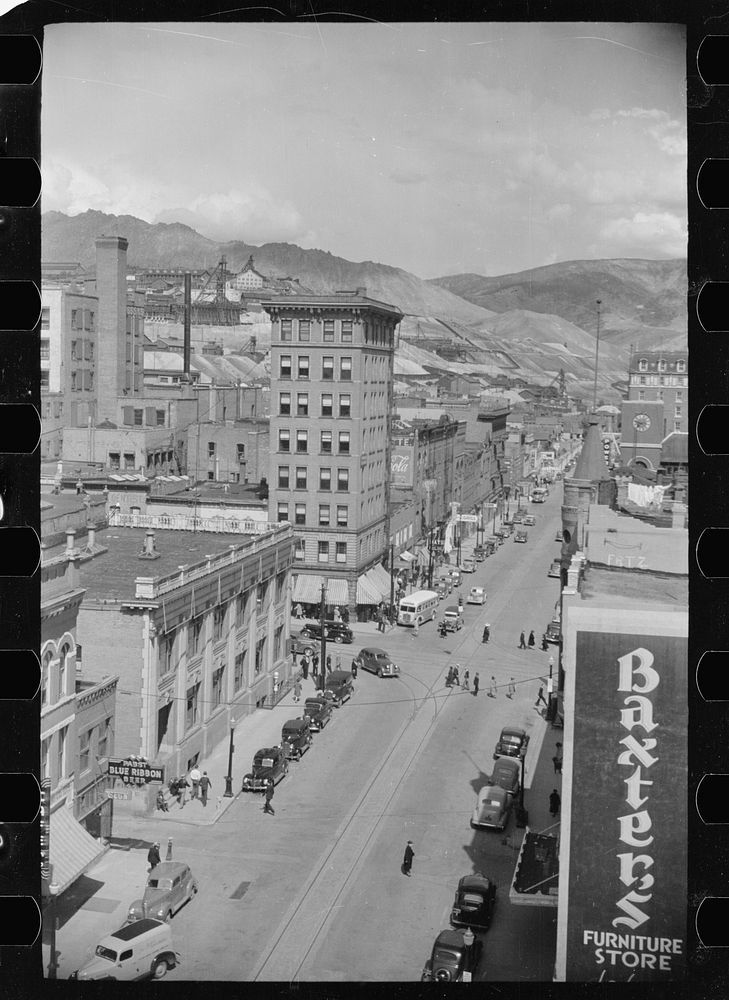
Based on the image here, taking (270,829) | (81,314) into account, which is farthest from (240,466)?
(270,829)

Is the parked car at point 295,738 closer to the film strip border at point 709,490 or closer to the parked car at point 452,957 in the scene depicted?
the parked car at point 452,957

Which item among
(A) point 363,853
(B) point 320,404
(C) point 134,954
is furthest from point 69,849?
(B) point 320,404

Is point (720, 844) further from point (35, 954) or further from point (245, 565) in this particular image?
point (245, 565)

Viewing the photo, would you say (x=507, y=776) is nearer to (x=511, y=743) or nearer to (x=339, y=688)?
(x=511, y=743)

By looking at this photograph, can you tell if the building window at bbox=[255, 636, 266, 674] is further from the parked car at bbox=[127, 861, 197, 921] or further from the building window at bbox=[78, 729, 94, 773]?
the parked car at bbox=[127, 861, 197, 921]

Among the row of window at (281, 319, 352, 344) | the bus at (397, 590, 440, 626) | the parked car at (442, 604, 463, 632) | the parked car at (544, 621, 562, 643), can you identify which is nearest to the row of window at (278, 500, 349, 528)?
the bus at (397, 590, 440, 626)

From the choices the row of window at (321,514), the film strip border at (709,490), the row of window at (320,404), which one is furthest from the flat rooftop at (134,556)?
the film strip border at (709,490)
